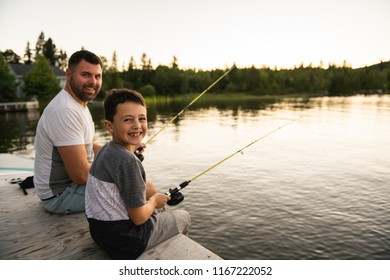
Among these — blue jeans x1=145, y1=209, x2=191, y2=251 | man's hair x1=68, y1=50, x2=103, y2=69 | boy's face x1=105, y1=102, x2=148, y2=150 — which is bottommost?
blue jeans x1=145, y1=209, x2=191, y2=251

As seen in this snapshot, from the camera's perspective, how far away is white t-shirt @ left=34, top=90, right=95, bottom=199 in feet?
11.6

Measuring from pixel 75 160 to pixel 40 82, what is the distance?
51241 mm

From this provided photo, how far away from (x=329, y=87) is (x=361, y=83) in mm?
13866

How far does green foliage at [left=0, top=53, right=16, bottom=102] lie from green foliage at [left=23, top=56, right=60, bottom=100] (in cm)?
288

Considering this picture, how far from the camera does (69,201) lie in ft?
13.1

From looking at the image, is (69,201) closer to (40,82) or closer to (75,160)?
(75,160)

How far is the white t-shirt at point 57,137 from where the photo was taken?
353 centimetres

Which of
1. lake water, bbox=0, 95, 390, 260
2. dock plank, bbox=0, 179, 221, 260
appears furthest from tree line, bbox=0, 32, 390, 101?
dock plank, bbox=0, 179, 221, 260

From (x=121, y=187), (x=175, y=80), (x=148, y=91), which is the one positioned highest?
(x=175, y=80)

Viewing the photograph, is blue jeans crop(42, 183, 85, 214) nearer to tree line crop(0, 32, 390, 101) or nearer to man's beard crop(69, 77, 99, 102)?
man's beard crop(69, 77, 99, 102)

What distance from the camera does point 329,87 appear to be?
98.6 m

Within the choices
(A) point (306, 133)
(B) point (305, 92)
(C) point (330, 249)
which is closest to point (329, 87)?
(B) point (305, 92)

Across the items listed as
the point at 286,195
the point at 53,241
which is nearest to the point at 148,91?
the point at 286,195
